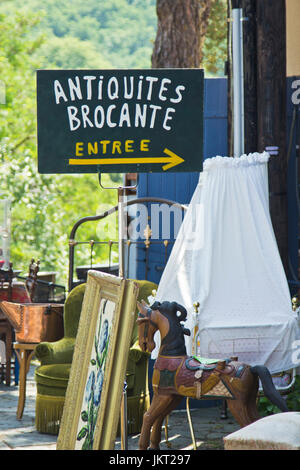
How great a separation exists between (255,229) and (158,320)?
3.70 feet

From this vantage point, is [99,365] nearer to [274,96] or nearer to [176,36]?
[274,96]

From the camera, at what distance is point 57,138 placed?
4133mm

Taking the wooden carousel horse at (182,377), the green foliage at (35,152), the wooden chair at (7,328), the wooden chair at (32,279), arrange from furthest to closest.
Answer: the green foliage at (35,152) < the wooden chair at (32,279) < the wooden chair at (7,328) < the wooden carousel horse at (182,377)

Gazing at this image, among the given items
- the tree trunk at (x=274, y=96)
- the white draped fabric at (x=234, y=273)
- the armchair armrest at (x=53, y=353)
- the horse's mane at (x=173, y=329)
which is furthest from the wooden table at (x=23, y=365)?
the tree trunk at (x=274, y=96)

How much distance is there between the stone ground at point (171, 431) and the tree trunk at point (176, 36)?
253 inches

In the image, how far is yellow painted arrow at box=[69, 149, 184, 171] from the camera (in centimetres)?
412

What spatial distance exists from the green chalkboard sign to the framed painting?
2.51 feet

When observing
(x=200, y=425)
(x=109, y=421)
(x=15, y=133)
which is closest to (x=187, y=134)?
(x=109, y=421)

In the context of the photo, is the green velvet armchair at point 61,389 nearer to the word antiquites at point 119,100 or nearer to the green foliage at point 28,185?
the word antiquites at point 119,100

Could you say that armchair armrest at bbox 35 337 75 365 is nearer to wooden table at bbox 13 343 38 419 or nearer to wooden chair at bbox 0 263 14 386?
wooden table at bbox 13 343 38 419

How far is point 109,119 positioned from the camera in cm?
414

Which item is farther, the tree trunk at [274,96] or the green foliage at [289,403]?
the tree trunk at [274,96]

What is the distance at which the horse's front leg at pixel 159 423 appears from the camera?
16.4 ft

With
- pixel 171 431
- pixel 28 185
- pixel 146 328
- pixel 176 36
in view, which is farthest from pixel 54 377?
pixel 28 185
